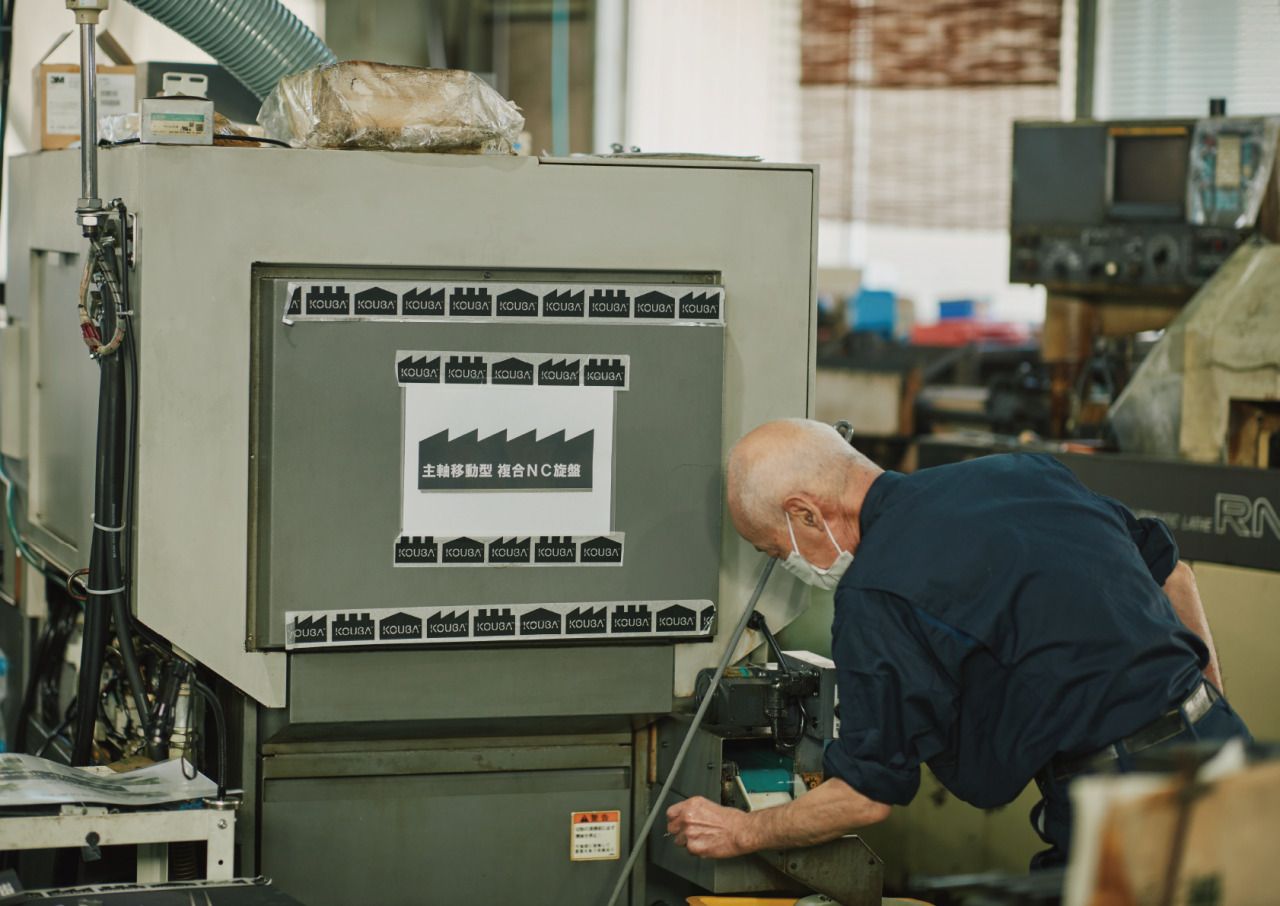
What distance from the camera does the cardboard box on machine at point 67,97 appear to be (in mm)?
2457

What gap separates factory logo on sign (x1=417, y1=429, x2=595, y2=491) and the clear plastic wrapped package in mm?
378

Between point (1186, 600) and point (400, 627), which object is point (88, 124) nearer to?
point (400, 627)

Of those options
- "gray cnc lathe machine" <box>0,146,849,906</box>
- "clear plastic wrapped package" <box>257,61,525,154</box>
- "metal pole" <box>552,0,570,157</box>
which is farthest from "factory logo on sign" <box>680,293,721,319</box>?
"metal pole" <box>552,0,570,157</box>

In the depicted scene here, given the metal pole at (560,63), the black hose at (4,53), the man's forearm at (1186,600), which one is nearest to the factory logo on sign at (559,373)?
the man's forearm at (1186,600)

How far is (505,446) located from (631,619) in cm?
28

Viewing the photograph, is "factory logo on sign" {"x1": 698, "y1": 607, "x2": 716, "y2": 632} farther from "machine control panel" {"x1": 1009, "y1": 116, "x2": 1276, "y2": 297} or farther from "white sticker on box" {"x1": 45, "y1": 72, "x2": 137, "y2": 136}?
"machine control panel" {"x1": 1009, "y1": 116, "x2": 1276, "y2": 297}

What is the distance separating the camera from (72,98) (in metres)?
2.48

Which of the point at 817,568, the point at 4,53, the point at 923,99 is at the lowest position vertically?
the point at 817,568

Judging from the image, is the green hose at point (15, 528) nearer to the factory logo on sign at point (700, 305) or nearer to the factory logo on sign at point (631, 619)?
the factory logo on sign at point (631, 619)

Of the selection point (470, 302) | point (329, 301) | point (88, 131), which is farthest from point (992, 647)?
point (88, 131)

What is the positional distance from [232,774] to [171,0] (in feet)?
3.49

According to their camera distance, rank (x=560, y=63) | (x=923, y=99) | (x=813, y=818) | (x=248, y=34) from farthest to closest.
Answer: (x=560, y=63)
(x=923, y=99)
(x=248, y=34)
(x=813, y=818)

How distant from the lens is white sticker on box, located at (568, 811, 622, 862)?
2105 mm

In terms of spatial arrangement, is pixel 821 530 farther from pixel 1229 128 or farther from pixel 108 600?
pixel 1229 128
